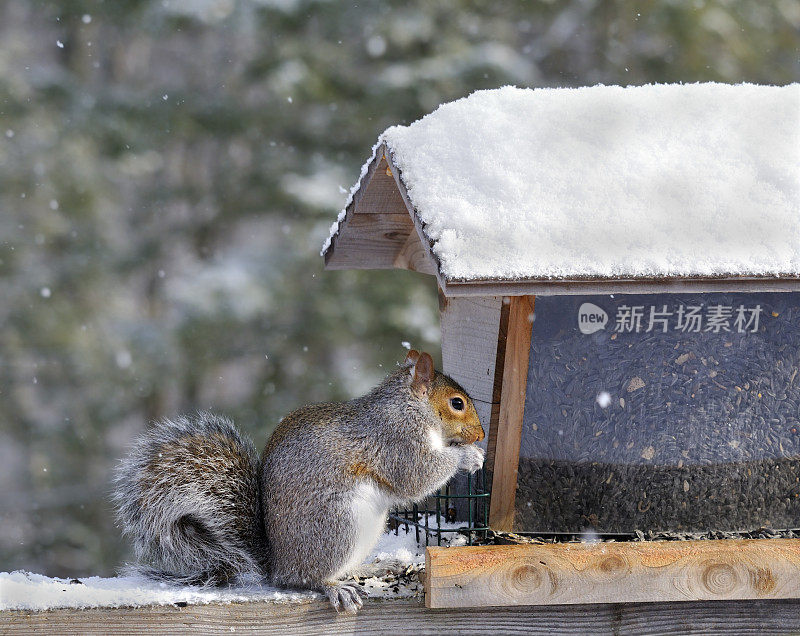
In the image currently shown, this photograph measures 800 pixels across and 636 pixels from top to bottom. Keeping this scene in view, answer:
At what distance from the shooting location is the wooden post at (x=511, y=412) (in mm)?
1920

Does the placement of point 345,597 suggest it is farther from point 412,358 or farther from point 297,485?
point 412,358

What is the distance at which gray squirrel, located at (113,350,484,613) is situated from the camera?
1.88 m

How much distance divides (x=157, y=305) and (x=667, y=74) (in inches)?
146

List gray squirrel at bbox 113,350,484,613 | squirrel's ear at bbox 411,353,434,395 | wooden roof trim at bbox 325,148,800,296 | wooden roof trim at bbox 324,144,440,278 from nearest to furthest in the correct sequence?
wooden roof trim at bbox 325,148,800,296 < gray squirrel at bbox 113,350,484,613 < squirrel's ear at bbox 411,353,434,395 < wooden roof trim at bbox 324,144,440,278

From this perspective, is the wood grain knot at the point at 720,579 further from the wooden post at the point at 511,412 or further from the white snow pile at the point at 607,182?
the white snow pile at the point at 607,182

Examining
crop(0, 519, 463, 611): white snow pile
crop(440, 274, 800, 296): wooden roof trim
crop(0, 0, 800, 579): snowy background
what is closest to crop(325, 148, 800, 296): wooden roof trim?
crop(440, 274, 800, 296): wooden roof trim

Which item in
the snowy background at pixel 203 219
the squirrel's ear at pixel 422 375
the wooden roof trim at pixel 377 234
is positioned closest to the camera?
the squirrel's ear at pixel 422 375

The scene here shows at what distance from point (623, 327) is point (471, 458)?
1.40ft

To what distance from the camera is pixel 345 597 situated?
5.97 ft

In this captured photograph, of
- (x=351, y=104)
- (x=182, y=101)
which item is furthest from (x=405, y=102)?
(x=182, y=101)

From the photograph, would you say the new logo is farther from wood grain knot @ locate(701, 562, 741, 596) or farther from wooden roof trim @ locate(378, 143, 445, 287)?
wood grain knot @ locate(701, 562, 741, 596)

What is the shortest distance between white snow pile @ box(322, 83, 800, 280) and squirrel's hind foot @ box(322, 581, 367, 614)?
2.25 ft

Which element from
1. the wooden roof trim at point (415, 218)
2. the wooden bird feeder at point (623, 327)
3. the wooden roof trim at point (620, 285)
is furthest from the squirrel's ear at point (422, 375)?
the wooden roof trim at point (620, 285)

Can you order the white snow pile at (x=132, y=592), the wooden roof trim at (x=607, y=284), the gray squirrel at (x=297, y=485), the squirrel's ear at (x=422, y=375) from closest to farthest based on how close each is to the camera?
the wooden roof trim at (x=607, y=284) → the white snow pile at (x=132, y=592) → the gray squirrel at (x=297, y=485) → the squirrel's ear at (x=422, y=375)
